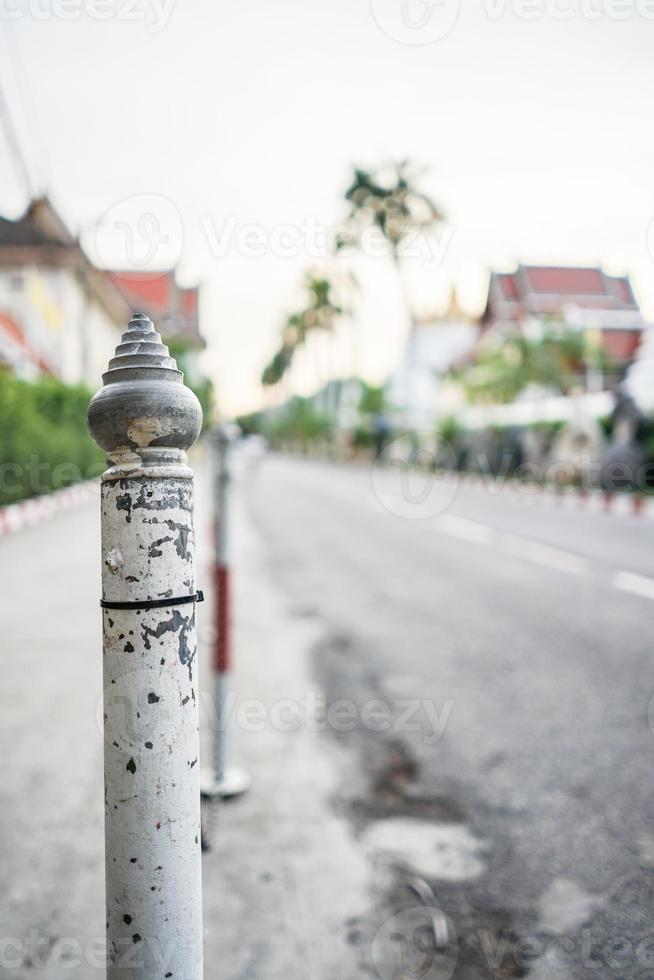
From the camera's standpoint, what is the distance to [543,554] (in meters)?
10.2

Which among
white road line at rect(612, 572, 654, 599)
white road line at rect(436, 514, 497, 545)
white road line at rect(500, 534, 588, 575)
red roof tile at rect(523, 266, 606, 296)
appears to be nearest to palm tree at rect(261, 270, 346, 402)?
red roof tile at rect(523, 266, 606, 296)

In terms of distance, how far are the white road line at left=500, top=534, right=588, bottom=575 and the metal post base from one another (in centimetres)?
613

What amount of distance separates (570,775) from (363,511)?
13.9 metres

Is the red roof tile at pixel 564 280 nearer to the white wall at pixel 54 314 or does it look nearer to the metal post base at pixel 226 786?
the white wall at pixel 54 314

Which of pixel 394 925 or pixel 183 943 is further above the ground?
pixel 183 943

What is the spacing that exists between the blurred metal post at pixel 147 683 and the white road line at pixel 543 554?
778 cm

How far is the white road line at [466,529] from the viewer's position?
1202 centimetres

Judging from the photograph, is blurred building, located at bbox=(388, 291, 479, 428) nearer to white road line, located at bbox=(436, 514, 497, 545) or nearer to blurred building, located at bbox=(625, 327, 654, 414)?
blurred building, located at bbox=(625, 327, 654, 414)

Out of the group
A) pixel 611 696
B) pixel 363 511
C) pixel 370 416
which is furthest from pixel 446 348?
pixel 611 696

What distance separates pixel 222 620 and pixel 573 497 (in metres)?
17.2

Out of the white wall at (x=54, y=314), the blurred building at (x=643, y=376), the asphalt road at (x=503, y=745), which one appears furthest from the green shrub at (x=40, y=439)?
the blurred building at (x=643, y=376)

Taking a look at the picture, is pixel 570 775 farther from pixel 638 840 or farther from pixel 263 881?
pixel 263 881

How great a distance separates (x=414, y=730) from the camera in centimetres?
405

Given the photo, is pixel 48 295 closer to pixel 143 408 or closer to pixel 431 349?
pixel 143 408
